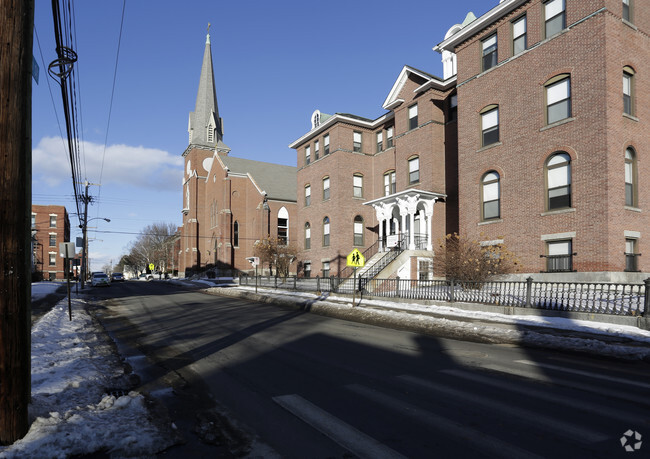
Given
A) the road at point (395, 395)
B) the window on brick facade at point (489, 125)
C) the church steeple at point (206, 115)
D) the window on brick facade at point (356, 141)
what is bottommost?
the road at point (395, 395)

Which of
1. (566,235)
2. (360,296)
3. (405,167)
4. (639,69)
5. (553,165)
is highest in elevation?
(639,69)

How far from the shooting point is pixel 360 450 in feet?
13.2

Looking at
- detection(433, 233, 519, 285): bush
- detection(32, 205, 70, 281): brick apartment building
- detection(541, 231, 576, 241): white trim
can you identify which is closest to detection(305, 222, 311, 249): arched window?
detection(433, 233, 519, 285): bush

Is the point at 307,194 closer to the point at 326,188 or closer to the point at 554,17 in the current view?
the point at 326,188

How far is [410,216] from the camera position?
2717cm

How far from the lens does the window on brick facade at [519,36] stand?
69.3 feet

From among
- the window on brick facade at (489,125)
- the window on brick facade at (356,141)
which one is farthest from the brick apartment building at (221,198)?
the window on brick facade at (489,125)

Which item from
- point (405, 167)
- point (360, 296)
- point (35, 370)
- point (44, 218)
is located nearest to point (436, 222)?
point (405, 167)

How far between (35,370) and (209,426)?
3594 millimetres

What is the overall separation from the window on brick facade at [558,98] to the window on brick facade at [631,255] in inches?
239

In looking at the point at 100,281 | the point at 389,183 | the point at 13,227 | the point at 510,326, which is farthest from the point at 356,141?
the point at 13,227

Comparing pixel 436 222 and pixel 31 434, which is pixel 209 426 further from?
pixel 436 222

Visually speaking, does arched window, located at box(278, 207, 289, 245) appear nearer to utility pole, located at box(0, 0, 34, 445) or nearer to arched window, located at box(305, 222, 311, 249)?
arched window, located at box(305, 222, 311, 249)

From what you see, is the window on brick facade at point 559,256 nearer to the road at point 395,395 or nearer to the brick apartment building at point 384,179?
the brick apartment building at point 384,179
